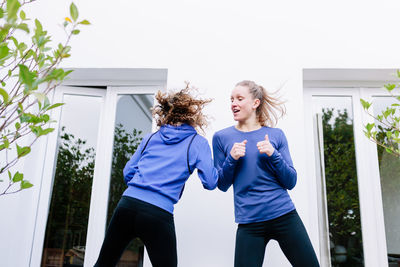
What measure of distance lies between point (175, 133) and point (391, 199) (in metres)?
1.76

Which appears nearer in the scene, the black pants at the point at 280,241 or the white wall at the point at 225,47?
the black pants at the point at 280,241

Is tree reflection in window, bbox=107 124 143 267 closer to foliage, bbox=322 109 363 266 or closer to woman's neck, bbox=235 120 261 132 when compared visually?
woman's neck, bbox=235 120 261 132

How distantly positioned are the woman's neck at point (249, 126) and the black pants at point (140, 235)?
71cm

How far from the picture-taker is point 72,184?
101 inches

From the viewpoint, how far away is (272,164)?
162 centimetres

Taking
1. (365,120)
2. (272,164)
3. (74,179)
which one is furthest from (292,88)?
(74,179)

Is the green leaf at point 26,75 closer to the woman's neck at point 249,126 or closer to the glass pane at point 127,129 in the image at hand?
the woman's neck at point 249,126

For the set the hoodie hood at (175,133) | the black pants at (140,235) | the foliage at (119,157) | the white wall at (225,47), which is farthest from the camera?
the foliage at (119,157)

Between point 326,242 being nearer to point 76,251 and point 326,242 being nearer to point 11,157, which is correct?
point 76,251

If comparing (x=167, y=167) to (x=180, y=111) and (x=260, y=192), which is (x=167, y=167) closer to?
(x=180, y=111)

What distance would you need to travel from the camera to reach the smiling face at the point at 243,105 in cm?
182

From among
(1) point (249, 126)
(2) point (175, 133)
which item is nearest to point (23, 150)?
(2) point (175, 133)

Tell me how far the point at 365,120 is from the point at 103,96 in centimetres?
212

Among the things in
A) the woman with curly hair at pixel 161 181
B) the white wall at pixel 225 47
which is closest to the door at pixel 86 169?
the white wall at pixel 225 47
